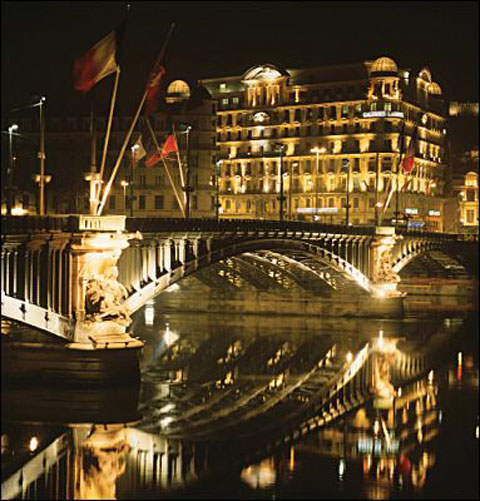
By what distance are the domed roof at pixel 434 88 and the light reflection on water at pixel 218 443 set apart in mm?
102321

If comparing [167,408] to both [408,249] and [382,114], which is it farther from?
[382,114]

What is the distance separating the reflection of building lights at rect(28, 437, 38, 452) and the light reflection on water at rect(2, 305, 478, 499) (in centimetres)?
6

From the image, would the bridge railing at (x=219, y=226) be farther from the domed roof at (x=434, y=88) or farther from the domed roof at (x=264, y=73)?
the domed roof at (x=434, y=88)

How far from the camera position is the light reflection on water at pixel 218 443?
3141 cm

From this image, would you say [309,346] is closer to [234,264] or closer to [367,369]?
[367,369]

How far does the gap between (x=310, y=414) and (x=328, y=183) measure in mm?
103845

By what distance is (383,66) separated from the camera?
138 metres

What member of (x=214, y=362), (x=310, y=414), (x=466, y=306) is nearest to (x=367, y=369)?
(x=214, y=362)

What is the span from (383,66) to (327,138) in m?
12.4

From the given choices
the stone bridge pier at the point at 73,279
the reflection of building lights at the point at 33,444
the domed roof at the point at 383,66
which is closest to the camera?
the reflection of building lights at the point at 33,444

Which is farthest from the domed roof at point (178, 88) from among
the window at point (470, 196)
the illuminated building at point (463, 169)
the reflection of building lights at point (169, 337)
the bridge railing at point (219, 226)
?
the reflection of building lights at point (169, 337)

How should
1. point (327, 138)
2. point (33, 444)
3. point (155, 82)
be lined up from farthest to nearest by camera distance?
1. point (327, 138)
2. point (155, 82)
3. point (33, 444)

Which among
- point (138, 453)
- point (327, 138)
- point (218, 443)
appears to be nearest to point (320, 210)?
point (327, 138)

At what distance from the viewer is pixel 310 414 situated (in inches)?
1711
